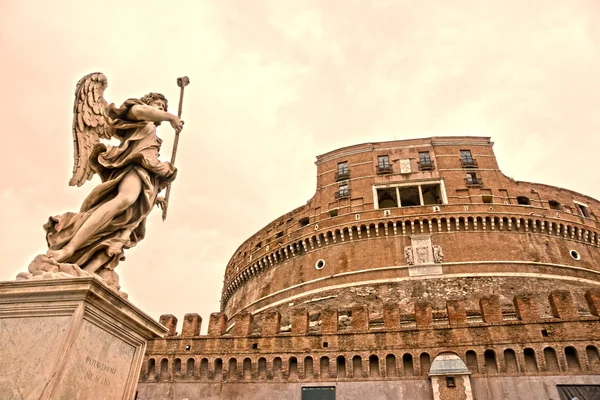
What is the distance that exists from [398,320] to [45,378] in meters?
16.8

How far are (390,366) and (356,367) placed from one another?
138 cm

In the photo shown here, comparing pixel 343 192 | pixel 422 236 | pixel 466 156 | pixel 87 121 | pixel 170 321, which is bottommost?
pixel 87 121

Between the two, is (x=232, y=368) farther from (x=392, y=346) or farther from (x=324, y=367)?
(x=392, y=346)

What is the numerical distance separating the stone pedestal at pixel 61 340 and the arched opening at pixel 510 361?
1681 centimetres

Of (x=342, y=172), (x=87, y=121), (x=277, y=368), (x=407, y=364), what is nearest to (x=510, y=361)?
(x=407, y=364)

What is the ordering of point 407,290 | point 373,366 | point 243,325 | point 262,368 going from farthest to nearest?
point 407,290 → point 243,325 → point 262,368 → point 373,366

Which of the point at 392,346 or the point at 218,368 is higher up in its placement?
the point at 392,346

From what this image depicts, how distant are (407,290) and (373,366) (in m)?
8.03

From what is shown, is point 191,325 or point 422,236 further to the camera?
point 422,236

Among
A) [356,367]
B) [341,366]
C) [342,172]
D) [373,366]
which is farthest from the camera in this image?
[342,172]

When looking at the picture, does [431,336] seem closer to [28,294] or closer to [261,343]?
[261,343]

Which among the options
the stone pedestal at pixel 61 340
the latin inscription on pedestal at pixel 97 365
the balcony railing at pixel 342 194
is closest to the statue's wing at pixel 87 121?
the stone pedestal at pixel 61 340

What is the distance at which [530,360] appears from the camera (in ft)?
53.6

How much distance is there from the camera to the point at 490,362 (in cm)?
1656
